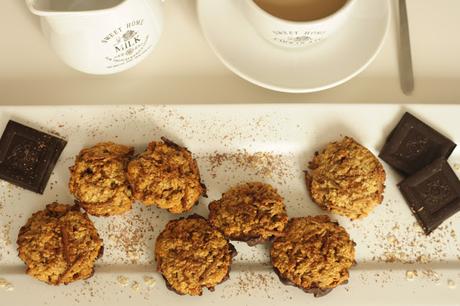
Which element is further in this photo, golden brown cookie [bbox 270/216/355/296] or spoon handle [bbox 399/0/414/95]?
spoon handle [bbox 399/0/414/95]

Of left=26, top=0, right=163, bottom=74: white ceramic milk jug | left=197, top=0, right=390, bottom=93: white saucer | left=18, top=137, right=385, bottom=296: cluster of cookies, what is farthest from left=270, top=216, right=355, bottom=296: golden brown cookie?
left=26, top=0, right=163, bottom=74: white ceramic milk jug

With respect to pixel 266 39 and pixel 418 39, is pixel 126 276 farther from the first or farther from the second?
pixel 418 39

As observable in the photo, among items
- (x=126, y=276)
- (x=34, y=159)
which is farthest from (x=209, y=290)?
(x=34, y=159)

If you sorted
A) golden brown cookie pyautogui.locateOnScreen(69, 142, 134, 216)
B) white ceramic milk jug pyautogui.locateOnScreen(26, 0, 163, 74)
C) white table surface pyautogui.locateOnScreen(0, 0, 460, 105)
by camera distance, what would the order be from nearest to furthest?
white ceramic milk jug pyautogui.locateOnScreen(26, 0, 163, 74)
golden brown cookie pyautogui.locateOnScreen(69, 142, 134, 216)
white table surface pyautogui.locateOnScreen(0, 0, 460, 105)

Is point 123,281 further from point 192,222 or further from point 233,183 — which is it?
point 233,183

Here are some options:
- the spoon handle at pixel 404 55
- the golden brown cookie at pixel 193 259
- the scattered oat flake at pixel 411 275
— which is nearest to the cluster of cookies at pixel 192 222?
the golden brown cookie at pixel 193 259

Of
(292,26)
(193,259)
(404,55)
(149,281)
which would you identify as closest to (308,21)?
(292,26)

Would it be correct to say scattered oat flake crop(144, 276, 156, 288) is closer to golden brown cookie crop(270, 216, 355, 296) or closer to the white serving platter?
the white serving platter
